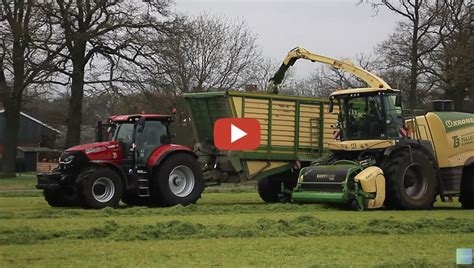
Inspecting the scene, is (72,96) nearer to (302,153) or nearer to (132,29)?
(132,29)

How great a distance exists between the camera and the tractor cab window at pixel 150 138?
58.5 ft

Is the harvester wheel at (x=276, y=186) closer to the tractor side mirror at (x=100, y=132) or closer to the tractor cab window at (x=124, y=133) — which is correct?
the tractor cab window at (x=124, y=133)

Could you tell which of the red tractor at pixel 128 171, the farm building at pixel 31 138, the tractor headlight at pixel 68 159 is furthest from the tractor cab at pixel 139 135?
the farm building at pixel 31 138

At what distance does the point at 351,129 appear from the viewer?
61.5ft

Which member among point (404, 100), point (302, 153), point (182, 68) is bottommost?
point (302, 153)

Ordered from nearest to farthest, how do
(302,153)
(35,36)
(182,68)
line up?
(302,153) < (35,36) < (182,68)

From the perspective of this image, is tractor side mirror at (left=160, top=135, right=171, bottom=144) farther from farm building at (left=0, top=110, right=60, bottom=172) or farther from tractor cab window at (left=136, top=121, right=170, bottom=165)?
farm building at (left=0, top=110, right=60, bottom=172)

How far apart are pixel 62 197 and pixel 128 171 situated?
176cm

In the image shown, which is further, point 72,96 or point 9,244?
point 72,96

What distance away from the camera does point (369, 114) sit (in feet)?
59.9

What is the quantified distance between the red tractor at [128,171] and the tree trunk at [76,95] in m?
21.6

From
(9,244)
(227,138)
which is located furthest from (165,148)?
(9,244)

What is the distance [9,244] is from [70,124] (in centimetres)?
3236

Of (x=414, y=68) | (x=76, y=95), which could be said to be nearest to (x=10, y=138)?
(x=76, y=95)
